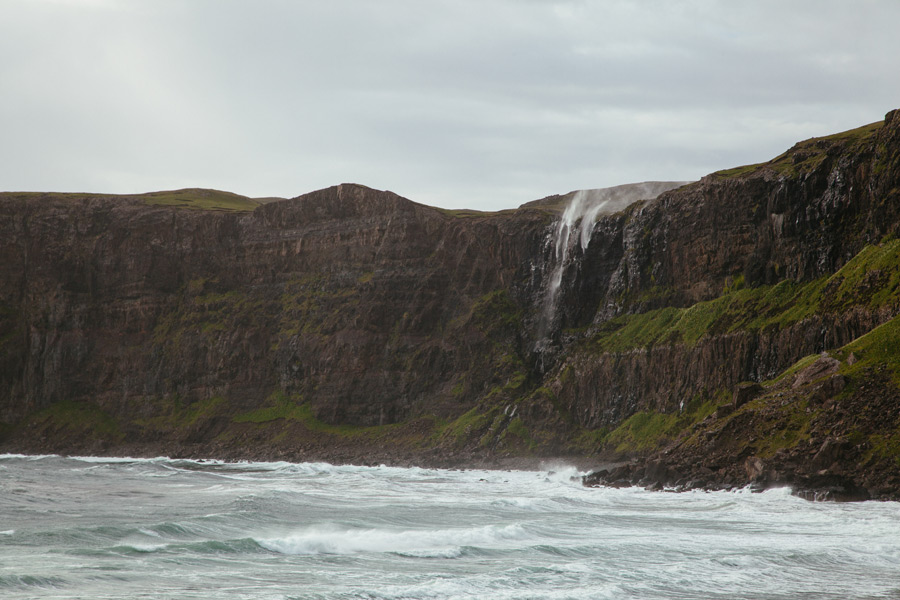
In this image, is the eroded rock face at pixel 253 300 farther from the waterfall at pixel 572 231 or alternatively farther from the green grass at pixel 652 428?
the green grass at pixel 652 428

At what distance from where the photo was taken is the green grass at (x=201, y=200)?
123162 millimetres

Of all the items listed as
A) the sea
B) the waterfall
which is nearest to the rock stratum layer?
the waterfall

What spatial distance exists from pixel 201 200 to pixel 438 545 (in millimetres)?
108135

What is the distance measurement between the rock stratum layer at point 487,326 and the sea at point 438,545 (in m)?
10.1

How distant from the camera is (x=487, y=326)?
323 feet

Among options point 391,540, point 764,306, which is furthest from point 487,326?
point 391,540

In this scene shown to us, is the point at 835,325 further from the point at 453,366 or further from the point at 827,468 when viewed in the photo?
the point at 453,366

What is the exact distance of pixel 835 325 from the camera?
60688 millimetres

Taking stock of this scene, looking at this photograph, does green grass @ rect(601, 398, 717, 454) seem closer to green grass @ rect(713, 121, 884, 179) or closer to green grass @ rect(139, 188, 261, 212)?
green grass @ rect(713, 121, 884, 179)

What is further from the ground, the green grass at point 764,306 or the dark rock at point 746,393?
the green grass at point 764,306

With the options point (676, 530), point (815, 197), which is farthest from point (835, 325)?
point (676, 530)

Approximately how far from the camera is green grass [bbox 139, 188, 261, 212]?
123 metres

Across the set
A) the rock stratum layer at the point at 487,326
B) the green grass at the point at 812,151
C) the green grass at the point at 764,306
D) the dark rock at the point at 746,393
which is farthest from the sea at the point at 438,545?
the green grass at the point at 812,151

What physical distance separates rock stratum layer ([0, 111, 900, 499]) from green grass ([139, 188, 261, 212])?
2.80 feet
